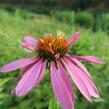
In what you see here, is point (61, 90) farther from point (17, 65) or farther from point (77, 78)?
point (17, 65)

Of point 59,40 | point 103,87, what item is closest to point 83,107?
point 103,87

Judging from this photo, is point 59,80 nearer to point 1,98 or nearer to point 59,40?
point 59,40

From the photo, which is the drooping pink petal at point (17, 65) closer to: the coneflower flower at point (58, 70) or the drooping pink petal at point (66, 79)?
the coneflower flower at point (58, 70)

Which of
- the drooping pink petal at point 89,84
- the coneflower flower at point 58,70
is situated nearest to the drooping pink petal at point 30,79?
the coneflower flower at point 58,70

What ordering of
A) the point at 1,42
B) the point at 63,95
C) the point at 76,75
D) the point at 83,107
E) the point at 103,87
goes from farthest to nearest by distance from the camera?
1. the point at 1,42
2. the point at 103,87
3. the point at 83,107
4. the point at 76,75
5. the point at 63,95

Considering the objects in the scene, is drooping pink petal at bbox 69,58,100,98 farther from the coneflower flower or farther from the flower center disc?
the flower center disc

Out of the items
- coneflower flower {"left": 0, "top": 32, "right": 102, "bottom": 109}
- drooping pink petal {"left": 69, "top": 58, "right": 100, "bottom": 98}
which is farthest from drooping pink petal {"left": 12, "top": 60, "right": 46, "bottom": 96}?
drooping pink petal {"left": 69, "top": 58, "right": 100, "bottom": 98}
